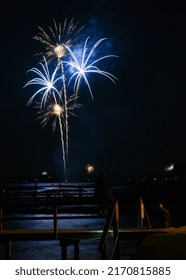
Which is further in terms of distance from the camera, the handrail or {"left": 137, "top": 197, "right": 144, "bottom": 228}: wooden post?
{"left": 137, "top": 197, "right": 144, "bottom": 228}: wooden post

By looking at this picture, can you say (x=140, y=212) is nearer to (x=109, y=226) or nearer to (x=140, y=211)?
(x=140, y=211)

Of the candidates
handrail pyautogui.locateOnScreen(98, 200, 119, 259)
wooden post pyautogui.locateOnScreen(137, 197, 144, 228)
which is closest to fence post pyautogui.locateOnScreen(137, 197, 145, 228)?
wooden post pyautogui.locateOnScreen(137, 197, 144, 228)

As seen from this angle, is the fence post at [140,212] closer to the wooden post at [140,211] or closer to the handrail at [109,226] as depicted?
the wooden post at [140,211]

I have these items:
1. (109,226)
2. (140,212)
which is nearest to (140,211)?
(140,212)

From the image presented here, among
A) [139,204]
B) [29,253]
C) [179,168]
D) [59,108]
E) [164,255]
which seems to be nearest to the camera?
[164,255]

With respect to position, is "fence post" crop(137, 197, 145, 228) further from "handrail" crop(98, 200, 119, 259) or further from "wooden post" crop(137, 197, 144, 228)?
"handrail" crop(98, 200, 119, 259)
